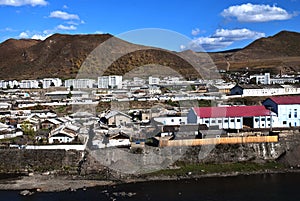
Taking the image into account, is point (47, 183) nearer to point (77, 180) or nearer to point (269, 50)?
point (77, 180)

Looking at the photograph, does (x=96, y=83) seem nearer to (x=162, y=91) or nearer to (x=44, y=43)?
(x=162, y=91)

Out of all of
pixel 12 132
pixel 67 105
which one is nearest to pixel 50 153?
pixel 12 132

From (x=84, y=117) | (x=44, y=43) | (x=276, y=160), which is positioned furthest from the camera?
(x=44, y=43)

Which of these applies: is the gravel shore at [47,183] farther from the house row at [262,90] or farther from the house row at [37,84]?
the house row at [37,84]

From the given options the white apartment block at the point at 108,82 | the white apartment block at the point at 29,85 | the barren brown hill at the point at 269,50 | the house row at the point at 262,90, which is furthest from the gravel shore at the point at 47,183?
the barren brown hill at the point at 269,50

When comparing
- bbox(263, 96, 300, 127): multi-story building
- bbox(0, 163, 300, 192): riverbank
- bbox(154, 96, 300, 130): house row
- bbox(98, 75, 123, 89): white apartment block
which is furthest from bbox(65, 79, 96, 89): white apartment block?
bbox(0, 163, 300, 192): riverbank

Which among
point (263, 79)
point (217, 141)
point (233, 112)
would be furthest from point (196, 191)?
point (263, 79)
